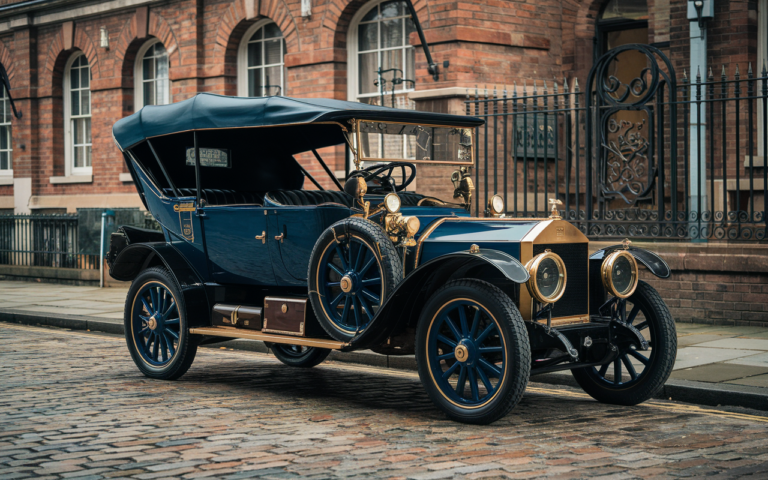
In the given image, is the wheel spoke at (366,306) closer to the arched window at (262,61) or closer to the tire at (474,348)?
the tire at (474,348)

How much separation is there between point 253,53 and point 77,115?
18.6 ft

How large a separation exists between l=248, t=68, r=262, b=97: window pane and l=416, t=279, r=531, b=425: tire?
1204cm

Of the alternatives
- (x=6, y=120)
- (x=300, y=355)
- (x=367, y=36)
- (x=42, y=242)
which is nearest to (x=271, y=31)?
(x=367, y=36)

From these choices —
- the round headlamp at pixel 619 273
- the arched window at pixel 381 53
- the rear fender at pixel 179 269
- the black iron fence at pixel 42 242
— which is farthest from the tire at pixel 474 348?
the black iron fence at pixel 42 242

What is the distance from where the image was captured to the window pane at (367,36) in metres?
15.5

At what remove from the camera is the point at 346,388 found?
7.23m

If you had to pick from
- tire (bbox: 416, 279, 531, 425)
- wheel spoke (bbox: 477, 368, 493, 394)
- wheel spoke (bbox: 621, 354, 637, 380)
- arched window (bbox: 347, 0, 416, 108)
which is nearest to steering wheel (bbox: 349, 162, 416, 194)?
tire (bbox: 416, 279, 531, 425)

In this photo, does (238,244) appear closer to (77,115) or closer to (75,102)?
(77,115)

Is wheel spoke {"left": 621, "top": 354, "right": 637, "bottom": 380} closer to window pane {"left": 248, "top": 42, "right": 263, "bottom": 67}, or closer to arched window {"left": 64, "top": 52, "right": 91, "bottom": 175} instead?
window pane {"left": 248, "top": 42, "right": 263, "bottom": 67}

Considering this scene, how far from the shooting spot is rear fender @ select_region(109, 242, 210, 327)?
7.53 m

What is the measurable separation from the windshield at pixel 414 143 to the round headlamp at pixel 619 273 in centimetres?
166

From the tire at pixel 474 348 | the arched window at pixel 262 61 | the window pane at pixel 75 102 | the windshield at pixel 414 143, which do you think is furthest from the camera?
the window pane at pixel 75 102

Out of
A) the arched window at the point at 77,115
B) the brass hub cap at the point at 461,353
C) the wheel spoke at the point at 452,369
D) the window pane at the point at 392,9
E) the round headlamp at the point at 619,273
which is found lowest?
the wheel spoke at the point at 452,369

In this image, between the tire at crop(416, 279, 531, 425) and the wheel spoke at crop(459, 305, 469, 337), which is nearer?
the tire at crop(416, 279, 531, 425)
